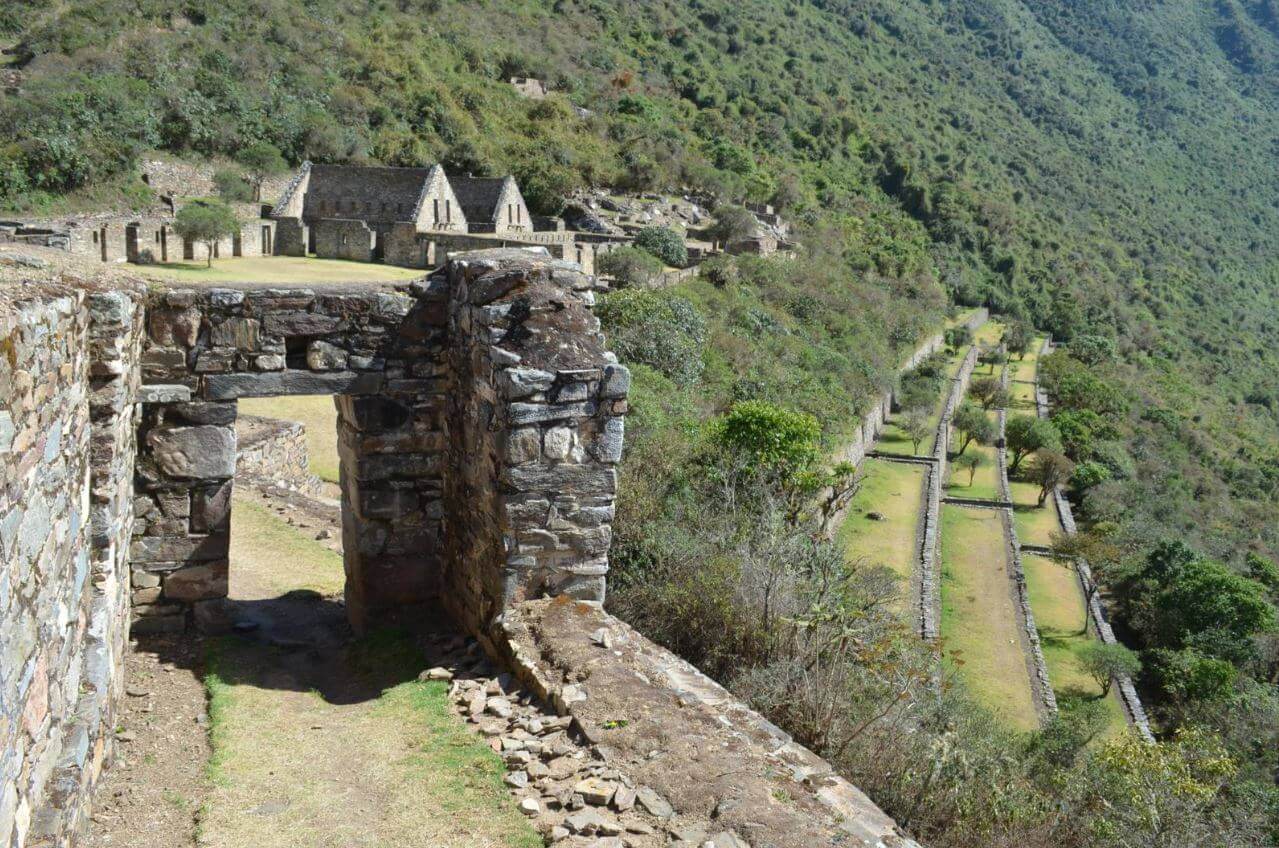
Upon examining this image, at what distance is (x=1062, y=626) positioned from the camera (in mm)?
27141

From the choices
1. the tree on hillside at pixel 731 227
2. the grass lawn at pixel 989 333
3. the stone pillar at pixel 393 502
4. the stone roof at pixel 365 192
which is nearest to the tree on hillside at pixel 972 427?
the tree on hillside at pixel 731 227

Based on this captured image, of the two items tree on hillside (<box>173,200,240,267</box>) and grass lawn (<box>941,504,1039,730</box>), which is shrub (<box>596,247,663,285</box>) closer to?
grass lawn (<box>941,504,1039,730</box>)

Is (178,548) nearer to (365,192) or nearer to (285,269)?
(285,269)

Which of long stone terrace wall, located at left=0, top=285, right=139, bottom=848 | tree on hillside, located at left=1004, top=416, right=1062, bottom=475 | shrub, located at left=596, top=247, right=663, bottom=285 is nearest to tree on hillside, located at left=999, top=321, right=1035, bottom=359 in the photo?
tree on hillside, located at left=1004, top=416, right=1062, bottom=475

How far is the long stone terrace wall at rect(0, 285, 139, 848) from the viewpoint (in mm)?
3451

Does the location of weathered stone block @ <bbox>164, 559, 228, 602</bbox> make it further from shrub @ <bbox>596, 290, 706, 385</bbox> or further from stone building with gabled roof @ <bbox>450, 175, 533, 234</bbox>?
stone building with gabled roof @ <bbox>450, 175, 533, 234</bbox>

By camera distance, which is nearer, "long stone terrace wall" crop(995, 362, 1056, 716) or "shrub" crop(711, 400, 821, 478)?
"shrub" crop(711, 400, 821, 478)

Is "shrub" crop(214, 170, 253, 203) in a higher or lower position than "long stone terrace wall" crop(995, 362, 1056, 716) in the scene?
higher

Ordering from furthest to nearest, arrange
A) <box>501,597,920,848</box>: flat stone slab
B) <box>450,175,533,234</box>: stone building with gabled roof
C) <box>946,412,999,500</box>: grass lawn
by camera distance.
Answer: <box>450,175,533,234</box>: stone building with gabled roof
<box>946,412,999,500</box>: grass lawn
<box>501,597,920,848</box>: flat stone slab

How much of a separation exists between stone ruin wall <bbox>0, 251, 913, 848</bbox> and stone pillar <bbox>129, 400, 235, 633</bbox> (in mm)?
14

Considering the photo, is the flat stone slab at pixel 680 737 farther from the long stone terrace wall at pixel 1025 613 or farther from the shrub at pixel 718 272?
the shrub at pixel 718 272

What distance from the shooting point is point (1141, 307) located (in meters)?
80.4

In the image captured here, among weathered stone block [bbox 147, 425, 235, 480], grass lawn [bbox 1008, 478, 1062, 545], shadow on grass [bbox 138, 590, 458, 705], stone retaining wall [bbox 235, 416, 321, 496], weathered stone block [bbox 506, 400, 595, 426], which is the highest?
weathered stone block [bbox 506, 400, 595, 426]

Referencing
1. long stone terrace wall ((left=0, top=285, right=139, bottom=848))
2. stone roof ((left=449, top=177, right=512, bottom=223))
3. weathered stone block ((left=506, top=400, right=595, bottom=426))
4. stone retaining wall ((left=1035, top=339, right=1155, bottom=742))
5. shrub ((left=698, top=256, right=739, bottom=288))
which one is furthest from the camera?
stone roof ((left=449, top=177, right=512, bottom=223))
